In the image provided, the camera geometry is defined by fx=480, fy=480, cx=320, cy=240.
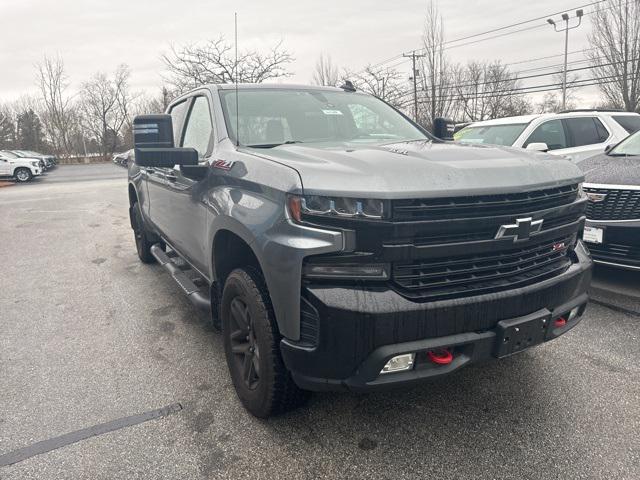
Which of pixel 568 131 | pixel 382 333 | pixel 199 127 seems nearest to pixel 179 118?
pixel 199 127

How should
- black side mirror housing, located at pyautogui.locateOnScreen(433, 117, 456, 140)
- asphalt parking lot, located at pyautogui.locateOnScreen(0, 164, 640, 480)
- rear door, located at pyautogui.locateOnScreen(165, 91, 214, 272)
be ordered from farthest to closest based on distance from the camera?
black side mirror housing, located at pyautogui.locateOnScreen(433, 117, 456, 140)
rear door, located at pyautogui.locateOnScreen(165, 91, 214, 272)
asphalt parking lot, located at pyautogui.locateOnScreen(0, 164, 640, 480)

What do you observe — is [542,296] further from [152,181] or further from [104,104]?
[104,104]

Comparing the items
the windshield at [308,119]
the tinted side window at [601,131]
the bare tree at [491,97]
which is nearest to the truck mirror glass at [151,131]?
the windshield at [308,119]

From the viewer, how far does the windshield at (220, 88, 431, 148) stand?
3.16 meters

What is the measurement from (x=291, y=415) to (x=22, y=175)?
83.7 feet

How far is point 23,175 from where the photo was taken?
2339cm

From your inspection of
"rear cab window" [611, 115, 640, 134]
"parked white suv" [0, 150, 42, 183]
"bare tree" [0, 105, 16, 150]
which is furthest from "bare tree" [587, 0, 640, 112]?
"bare tree" [0, 105, 16, 150]

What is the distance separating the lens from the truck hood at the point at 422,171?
2010 millimetres

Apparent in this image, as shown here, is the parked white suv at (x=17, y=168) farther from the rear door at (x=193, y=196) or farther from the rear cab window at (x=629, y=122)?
the rear cab window at (x=629, y=122)

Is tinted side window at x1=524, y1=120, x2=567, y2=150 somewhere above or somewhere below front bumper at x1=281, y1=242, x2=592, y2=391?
above

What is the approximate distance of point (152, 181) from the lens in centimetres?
461

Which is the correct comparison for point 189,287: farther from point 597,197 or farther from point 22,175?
point 22,175

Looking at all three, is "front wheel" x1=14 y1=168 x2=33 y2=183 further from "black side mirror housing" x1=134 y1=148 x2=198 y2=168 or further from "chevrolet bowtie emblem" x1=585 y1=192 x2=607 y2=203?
"chevrolet bowtie emblem" x1=585 y1=192 x2=607 y2=203

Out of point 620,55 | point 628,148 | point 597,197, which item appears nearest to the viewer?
point 597,197
